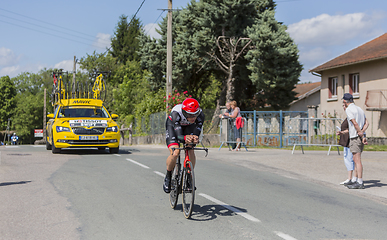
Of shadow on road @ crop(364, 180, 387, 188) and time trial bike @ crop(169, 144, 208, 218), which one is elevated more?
time trial bike @ crop(169, 144, 208, 218)

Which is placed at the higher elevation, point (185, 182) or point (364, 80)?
point (364, 80)

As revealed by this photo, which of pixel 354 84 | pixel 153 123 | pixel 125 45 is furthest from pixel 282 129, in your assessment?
pixel 125 45

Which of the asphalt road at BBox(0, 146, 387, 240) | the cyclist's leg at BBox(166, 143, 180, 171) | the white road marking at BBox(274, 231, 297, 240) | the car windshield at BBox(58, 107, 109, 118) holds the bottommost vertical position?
the white road marking at BBox(274, 231, 297, 240)

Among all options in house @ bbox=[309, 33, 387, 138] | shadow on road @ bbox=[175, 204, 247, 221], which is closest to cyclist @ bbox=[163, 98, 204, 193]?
shadow on road @ bbox=[175, 204, 247, 221]

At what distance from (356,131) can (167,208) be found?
14.8 feet

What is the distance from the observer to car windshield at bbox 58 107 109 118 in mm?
15721

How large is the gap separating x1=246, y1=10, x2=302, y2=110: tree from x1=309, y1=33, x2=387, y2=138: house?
3951mm

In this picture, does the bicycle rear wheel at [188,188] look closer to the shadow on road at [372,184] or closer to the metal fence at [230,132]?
the shadow on road at [372,184]

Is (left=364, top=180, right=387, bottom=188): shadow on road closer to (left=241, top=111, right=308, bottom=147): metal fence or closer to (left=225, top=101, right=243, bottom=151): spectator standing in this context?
(left=225, top=101, right=243, bottom=151): spectator standing

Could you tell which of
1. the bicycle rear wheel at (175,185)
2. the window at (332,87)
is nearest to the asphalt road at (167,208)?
the bicycle rear wheel at (175,185)

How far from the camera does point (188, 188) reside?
231 inches

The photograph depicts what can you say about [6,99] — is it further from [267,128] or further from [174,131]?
[174,131]

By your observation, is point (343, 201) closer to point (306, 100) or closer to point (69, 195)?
point (69, 195)

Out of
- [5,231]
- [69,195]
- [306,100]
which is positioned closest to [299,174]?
[69,195]
